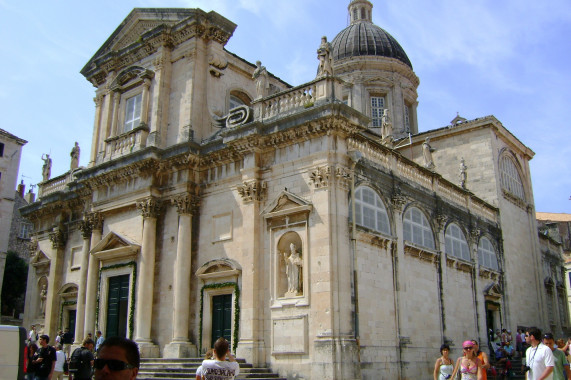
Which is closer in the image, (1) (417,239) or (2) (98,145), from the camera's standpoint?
(1) (417,239)

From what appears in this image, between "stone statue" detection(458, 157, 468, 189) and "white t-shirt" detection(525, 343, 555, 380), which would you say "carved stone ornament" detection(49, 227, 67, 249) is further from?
"white t-shirt" detection(525, 343, 555, 380)

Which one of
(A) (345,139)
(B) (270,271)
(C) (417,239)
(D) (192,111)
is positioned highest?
(D) (192,111)

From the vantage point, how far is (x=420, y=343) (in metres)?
19.0

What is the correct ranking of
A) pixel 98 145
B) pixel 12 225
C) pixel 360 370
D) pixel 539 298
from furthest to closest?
1. pixel 12 225
2. pixel 539 298
3. pixel 98 145
4. pixel 360 370

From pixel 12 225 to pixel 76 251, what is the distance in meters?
24.4

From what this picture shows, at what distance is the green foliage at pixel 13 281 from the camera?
140 ft

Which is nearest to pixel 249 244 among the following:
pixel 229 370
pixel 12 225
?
pixel 229 370

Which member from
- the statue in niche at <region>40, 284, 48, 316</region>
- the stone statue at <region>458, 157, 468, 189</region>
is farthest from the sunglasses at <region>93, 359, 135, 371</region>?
the statue in niche at <region>40, 284, 48, 316</region>

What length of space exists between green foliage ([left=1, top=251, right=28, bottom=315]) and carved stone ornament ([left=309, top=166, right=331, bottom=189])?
3348 centimetres

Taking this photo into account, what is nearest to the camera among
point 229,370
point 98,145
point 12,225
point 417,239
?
point 229,370

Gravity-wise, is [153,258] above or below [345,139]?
below

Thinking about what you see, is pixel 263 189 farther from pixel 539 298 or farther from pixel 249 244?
pixel 539 298

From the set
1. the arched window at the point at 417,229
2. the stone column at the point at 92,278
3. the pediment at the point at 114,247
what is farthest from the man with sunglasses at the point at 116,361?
the stone column at the point at 92,278

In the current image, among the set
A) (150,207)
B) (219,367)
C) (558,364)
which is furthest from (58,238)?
(558,364)
